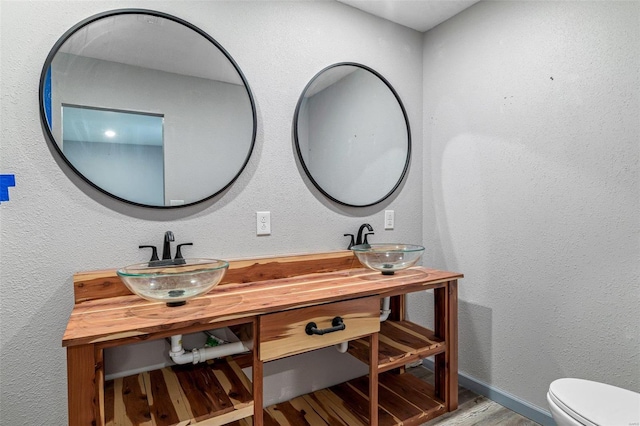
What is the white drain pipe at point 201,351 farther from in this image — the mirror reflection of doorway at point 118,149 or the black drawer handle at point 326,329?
the mirror reflection of doorway at point 118,149

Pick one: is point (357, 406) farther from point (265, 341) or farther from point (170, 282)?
point (170, 282)

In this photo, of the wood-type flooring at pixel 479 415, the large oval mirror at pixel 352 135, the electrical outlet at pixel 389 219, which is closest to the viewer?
the wood-type flooring at pixel 479 415

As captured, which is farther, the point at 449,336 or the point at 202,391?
the point at 449,336

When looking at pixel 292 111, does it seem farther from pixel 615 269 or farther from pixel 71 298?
pixel 615 269

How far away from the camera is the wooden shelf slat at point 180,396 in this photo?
1.17 m

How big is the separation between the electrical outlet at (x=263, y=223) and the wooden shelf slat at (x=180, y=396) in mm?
636

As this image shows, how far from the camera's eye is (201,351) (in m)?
1.48

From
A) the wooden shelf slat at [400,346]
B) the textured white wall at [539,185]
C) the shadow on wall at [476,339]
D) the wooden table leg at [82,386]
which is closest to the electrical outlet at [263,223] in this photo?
the wooden shelf slat at [400,346]

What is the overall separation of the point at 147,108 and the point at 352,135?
43.7 inches

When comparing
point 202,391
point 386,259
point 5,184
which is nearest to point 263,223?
point 386,259

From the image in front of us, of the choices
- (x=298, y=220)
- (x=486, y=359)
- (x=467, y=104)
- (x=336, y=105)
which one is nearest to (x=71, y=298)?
(x=298, y=220)

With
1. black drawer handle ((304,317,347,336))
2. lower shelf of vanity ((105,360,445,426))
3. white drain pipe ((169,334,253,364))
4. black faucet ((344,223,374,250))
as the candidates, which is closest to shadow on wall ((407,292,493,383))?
lower shelf of vanity ((105,360,445,426))

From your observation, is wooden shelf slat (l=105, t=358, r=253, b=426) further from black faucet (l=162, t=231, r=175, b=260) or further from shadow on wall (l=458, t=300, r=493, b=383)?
shadow on wall (l=458, t=300, r=493, b=383)

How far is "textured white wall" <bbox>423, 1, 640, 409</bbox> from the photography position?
1.48 metres
